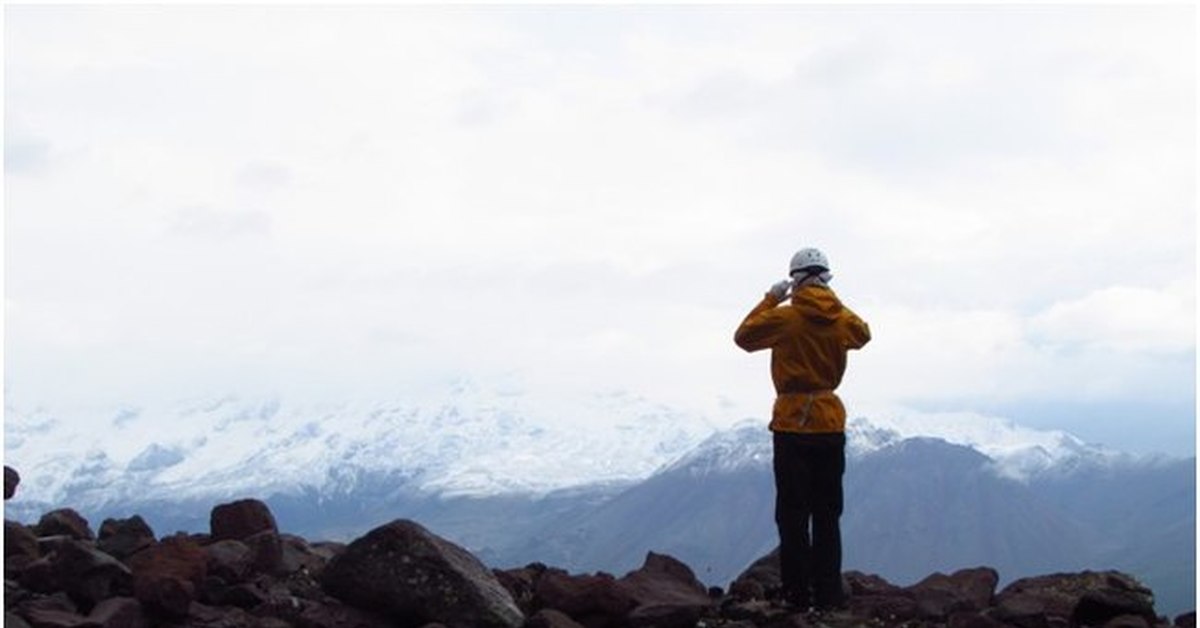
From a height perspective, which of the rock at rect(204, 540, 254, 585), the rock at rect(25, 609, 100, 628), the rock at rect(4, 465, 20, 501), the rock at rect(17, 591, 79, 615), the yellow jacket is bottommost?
the rock at rect(25, 609, 100, 628)

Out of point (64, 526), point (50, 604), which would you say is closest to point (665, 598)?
point (50, 604)

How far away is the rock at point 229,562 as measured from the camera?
16.6 metres

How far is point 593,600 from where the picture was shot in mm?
15844

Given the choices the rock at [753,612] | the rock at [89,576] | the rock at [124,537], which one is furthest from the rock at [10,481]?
the rock at [753,612]

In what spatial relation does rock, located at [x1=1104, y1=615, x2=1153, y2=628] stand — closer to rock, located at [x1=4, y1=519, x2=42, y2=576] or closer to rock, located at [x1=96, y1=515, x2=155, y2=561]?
rock, located at [x1=96, y1=515, x2=155, y2=561]

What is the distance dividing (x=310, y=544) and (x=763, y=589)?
5816mm

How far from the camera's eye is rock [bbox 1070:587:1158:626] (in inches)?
627

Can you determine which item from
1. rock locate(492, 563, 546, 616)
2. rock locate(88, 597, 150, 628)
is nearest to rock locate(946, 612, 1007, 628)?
rock locate(492, 563, 546, 616)

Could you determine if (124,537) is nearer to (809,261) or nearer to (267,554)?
(267,554)

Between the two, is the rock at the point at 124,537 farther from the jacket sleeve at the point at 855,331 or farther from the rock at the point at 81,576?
the jacket sleeve at the point at 855,331

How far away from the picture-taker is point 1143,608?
1609cm

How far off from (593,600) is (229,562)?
4.17m

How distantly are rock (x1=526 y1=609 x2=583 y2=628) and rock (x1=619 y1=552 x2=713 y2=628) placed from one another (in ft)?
2.47

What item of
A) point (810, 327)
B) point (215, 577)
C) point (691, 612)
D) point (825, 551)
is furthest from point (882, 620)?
point (215, 577)
